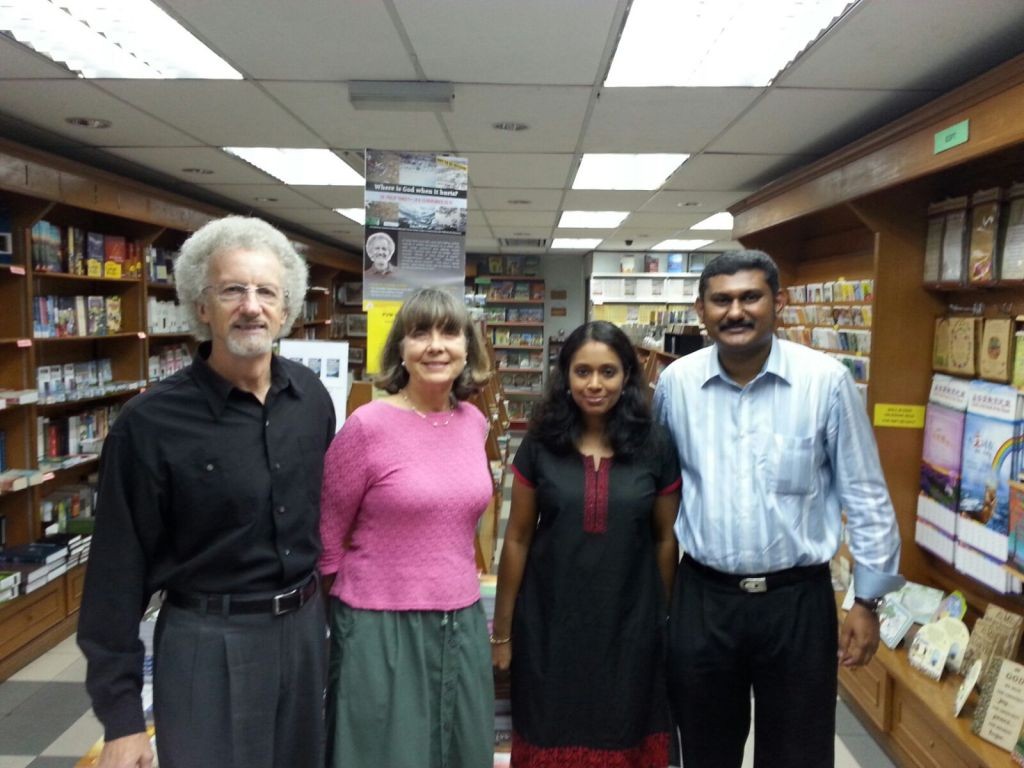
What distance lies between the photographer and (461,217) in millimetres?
2676

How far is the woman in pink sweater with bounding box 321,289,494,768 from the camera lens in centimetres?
146

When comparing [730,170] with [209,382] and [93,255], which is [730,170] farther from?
[93,255]

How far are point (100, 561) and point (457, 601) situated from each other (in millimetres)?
714

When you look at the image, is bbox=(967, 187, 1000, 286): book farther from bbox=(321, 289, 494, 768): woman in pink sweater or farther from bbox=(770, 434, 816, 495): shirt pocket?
bbox=(321, 289, 494, 768): woman in pink sweater

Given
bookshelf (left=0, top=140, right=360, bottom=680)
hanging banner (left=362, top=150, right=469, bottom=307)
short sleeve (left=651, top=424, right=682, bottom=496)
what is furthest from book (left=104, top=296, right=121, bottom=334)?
short sleeve (left=651, top=424, right=682, bottom=496)

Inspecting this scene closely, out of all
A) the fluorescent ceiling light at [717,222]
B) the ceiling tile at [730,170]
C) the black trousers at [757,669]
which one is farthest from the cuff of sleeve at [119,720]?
the fluorescent ceiling light at [717,222]

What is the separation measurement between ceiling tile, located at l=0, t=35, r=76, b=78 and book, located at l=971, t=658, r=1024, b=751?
4.02 meters

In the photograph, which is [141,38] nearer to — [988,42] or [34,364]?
[34,364]

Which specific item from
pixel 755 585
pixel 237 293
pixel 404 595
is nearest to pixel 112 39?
pixel 237 293

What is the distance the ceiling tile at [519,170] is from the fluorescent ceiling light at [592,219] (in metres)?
1.41

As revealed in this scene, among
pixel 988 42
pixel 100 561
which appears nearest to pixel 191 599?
pixel 100 561

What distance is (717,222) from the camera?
6.73m

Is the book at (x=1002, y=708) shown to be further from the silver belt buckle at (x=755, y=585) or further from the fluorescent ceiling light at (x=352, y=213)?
the fluorescent ceiling light at (x=352, y=213)

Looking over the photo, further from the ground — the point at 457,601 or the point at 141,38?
the point at 141,38
